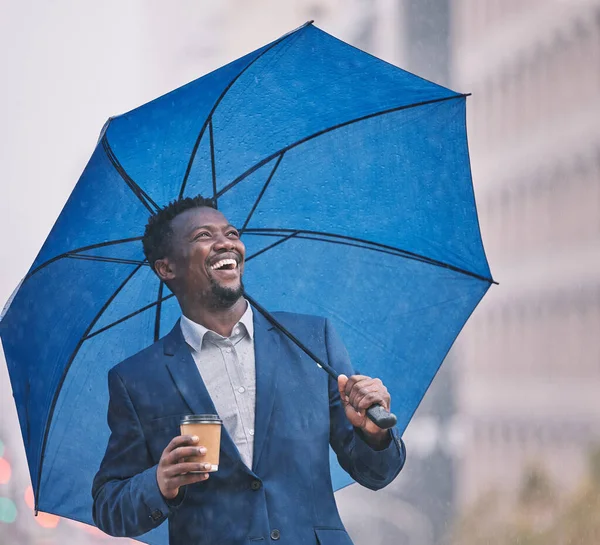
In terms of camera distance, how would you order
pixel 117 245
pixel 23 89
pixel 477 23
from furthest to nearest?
pixel 23 89
pixel 477 23
pixel 117 245

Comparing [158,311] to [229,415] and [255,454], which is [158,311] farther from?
[255,454]

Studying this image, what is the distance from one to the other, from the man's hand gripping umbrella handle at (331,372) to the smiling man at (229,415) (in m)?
0.03

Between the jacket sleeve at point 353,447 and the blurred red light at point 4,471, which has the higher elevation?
the blurred red light at point 4,471

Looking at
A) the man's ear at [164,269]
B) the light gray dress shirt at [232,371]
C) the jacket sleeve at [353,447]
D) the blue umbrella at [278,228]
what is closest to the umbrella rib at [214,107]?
the blue umbrella at [278,228]

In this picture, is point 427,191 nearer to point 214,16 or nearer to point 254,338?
point 254,338

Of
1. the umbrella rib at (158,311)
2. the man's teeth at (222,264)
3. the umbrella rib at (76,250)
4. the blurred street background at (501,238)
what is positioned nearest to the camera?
the man's teeth at (222,264)

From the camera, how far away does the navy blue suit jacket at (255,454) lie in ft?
11.2

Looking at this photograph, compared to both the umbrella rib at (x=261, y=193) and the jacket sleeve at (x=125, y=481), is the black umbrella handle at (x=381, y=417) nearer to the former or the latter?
the jacket sleeve at (x=125, y=481)

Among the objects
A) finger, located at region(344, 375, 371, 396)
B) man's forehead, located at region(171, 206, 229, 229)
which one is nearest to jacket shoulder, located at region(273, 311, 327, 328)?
man's forehead, located at region(171, 206, 229, 229)

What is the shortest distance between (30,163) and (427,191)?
71.8 metres

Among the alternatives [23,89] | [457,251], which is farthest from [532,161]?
[457,251]

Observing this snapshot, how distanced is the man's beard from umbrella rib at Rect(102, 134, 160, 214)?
0.39 m

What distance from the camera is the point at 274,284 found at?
4051 millimetres

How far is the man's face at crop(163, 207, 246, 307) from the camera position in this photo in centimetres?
361
